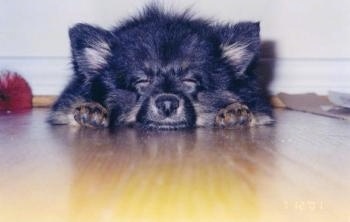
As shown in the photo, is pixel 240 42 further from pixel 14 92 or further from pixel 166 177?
pixel 166 177

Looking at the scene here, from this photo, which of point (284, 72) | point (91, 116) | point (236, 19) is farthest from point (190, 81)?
point (284, 72)

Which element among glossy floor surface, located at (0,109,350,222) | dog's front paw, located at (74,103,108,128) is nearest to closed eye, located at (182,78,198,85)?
dog's front paw, located at (74,103,108,128)

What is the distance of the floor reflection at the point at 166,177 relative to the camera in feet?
2.33

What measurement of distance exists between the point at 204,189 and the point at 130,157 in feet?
1.19

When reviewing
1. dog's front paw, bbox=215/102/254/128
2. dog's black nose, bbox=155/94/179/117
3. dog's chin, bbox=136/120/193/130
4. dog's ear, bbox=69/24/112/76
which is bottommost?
dog's chin, bbox=136/120/193/130

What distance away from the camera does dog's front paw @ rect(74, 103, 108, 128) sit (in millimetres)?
1930

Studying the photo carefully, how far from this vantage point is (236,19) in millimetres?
2781

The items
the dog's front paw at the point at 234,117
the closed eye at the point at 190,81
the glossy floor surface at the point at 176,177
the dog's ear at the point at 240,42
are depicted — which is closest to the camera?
the glossy floor surface at the point at 176,177

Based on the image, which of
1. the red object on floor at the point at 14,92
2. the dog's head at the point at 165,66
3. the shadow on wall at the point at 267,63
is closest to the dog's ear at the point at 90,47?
the dog's head at the point at 165,66

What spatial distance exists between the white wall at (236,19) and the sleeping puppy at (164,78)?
0.61 meters

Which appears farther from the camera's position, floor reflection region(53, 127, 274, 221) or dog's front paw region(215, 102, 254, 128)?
dog's front paw region(215, 102, 254, 128)

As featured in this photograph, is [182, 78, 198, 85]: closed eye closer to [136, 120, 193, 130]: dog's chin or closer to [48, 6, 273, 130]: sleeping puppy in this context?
[48, 6, 273, 130]: sleeping puppy

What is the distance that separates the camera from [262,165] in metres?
1.05

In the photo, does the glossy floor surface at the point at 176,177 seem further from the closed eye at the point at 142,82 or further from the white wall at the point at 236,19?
the white wall at the point at 236,19
